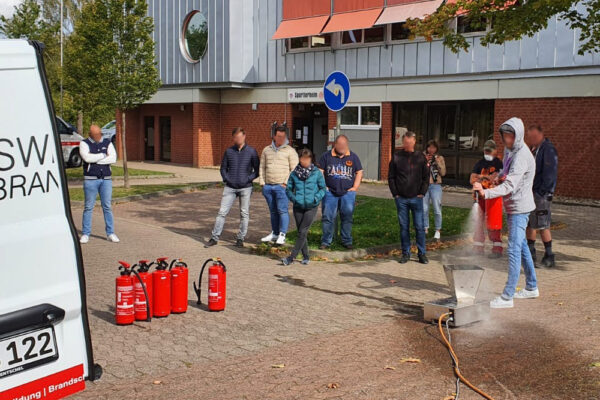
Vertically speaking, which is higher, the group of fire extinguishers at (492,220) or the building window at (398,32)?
the building window at (398,32)

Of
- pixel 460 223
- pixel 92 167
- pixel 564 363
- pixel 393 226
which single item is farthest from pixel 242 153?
pixel 564 363

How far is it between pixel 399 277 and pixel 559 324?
2810 mm

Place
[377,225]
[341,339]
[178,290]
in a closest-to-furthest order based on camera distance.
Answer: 1. [341,339]
2. [178,290]
3. [377,225]

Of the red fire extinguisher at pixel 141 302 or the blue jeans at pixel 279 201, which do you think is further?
the blue jeans at pixel 279 201

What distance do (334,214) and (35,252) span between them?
8080mm

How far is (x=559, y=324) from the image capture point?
23.2ft

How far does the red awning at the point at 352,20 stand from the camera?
23.0 metres

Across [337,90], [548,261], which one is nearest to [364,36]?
[337,90]

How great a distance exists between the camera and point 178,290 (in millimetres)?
7402

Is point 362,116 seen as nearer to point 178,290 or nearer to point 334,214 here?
point 334,214

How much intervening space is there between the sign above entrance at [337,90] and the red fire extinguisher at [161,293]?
18.0ft

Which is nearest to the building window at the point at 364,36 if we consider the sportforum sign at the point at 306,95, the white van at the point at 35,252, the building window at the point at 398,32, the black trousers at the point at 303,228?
the building window at the point at 398,32

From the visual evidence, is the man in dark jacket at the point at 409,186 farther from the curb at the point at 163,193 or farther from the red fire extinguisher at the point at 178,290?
the curb at the point at 163,193

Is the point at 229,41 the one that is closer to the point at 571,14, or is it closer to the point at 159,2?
the point at 159,2
